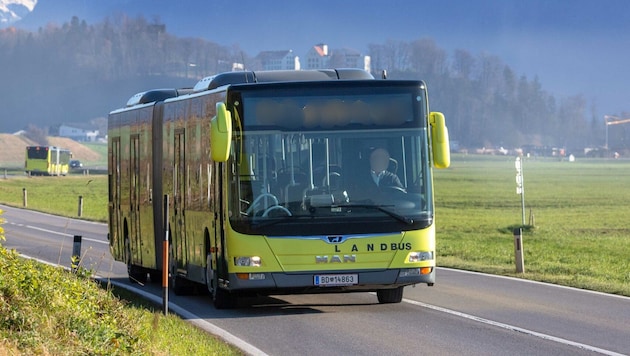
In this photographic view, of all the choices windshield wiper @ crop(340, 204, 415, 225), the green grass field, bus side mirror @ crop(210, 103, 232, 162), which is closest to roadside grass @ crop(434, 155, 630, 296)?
the green grass field

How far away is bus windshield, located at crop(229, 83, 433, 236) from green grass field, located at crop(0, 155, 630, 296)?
480 cm

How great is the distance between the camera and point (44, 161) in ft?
423

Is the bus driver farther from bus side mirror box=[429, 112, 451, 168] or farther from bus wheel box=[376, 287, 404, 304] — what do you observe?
bus wheel box=[376, 287, 404, 304]

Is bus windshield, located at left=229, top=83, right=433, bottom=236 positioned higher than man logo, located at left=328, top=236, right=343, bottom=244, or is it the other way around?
bus windshield, located at left=229, top=83, right=433, bottom=236

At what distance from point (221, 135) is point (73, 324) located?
4050mm

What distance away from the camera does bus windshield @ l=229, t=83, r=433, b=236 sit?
15977 millimetres

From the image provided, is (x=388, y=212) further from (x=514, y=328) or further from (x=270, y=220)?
(x=514, y=328)

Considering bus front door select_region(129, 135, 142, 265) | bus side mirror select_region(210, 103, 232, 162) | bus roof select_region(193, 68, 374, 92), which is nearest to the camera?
bus side mirror select_region(210, 103, 232, 162)

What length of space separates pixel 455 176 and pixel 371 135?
116 m

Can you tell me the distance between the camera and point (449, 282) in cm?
2178

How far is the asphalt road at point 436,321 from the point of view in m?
13.0

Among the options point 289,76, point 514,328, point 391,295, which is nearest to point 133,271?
point 391,295

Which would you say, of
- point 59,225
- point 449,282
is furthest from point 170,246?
point 59,225

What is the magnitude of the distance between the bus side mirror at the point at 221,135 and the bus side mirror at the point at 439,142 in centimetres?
243
